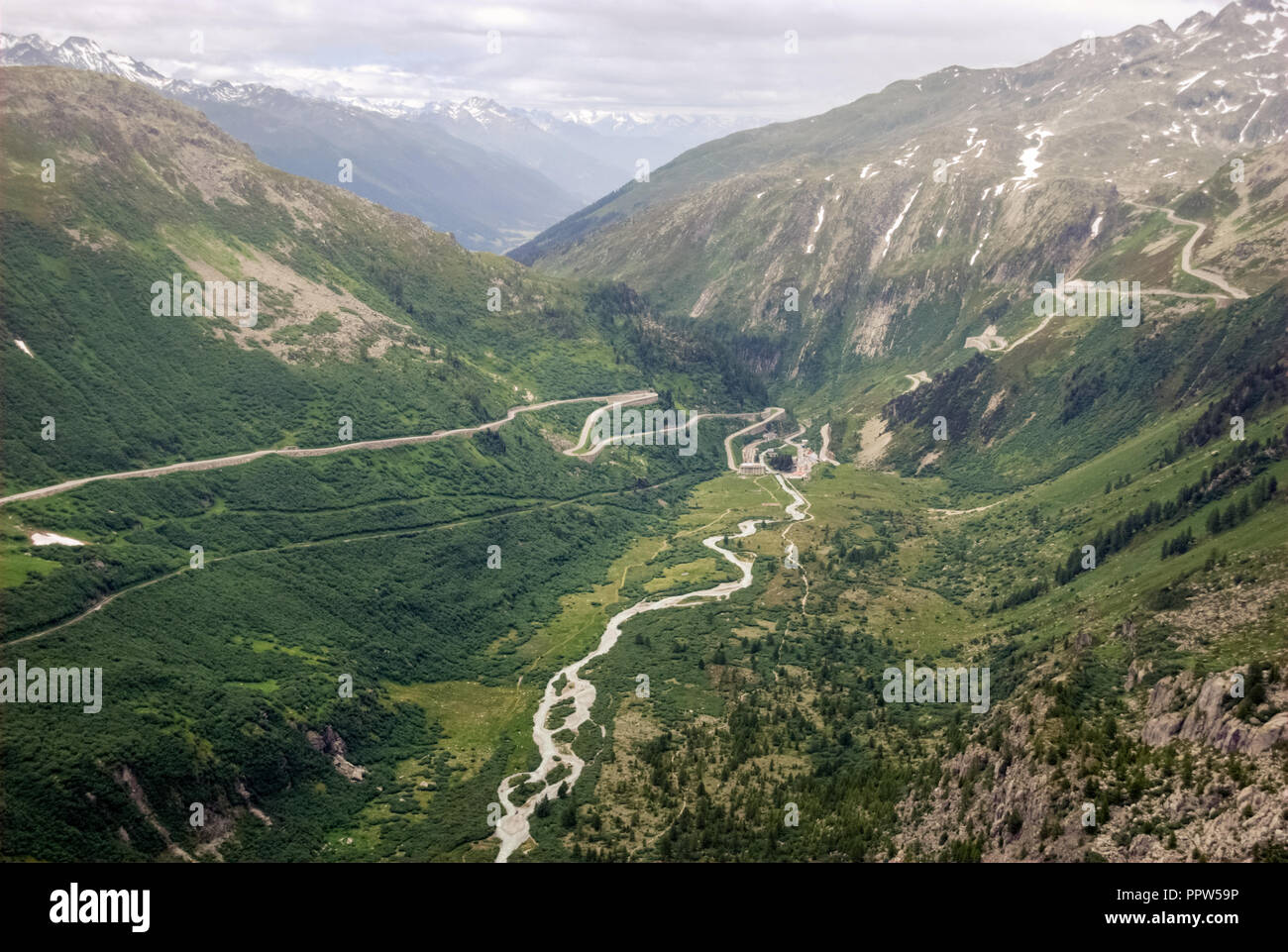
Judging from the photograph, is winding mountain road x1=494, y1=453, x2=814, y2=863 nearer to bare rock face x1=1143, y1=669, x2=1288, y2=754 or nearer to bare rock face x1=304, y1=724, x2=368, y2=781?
bare rock face x1=304, y1=724, x2=368, y2=781

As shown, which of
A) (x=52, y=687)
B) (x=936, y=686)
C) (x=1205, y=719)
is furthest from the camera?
(x=936, y=686)

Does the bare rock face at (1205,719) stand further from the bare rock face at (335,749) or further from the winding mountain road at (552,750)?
the bare rock face at (335,749)

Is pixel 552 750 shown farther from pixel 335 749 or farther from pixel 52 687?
pixel 52 687

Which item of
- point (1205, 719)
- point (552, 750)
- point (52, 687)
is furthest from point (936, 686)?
point (52, 687)

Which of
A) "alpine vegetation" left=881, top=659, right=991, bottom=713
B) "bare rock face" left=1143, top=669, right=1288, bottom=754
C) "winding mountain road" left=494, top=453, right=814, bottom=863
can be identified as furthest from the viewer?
"alpine vegetation" left=881, top=659, right=991, bottom=713

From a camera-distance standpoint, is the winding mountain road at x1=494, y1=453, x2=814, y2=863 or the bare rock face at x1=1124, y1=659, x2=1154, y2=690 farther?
the winding mountain road at x1=494, y1=453, x2=814, y2=863

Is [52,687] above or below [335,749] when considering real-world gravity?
above

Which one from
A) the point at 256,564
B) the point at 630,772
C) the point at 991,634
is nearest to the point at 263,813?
the point at 630,772

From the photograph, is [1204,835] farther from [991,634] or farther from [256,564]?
[256,564]

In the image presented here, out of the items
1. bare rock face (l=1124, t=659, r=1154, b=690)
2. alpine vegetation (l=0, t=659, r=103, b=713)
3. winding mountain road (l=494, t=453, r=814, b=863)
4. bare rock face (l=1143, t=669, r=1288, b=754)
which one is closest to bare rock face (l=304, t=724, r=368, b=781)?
winding mountain road (l=494, t=453, r=814, b=863)
